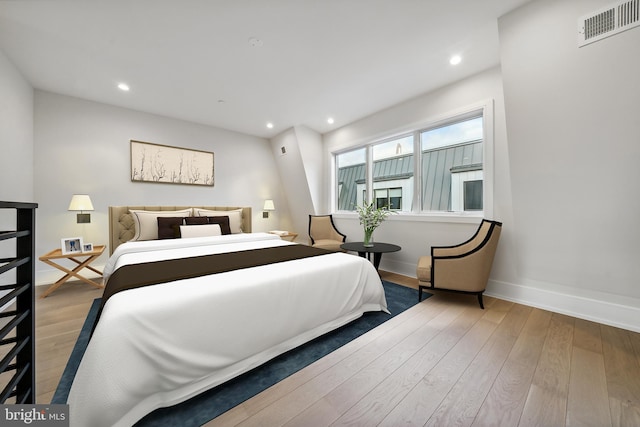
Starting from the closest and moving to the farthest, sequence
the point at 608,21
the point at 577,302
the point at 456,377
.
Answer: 1. the point at 456,377
2. the point at 608,21
3. the point at 577,302

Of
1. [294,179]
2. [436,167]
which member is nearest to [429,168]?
[436,167]

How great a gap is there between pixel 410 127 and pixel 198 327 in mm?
3561

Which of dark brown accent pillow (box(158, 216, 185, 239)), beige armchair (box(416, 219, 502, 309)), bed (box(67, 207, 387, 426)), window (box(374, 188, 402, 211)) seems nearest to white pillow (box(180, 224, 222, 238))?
dark brown accent pillow (box(158, 216, 185, 239))

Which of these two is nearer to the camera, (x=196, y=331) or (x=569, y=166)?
(x=196, y=331)

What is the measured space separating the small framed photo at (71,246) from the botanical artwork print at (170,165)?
122cm

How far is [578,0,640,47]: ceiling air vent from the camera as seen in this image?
1645 mm

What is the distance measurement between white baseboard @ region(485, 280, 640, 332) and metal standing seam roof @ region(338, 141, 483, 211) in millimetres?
1214

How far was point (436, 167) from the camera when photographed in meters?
3.47

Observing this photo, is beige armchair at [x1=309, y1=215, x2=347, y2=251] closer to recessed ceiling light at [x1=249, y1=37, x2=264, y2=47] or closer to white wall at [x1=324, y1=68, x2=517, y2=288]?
white wall at [x1=324, y1=68, x2=517, y2=288]

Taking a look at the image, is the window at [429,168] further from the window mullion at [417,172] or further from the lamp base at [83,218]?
the lamp base at [83,218]

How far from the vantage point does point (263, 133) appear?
5.02 metres

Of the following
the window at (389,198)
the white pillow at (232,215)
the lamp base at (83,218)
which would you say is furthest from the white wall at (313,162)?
the lamp base at (83,218)

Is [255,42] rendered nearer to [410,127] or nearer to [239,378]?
[410,127]

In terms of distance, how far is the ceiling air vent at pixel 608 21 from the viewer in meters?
1.65
